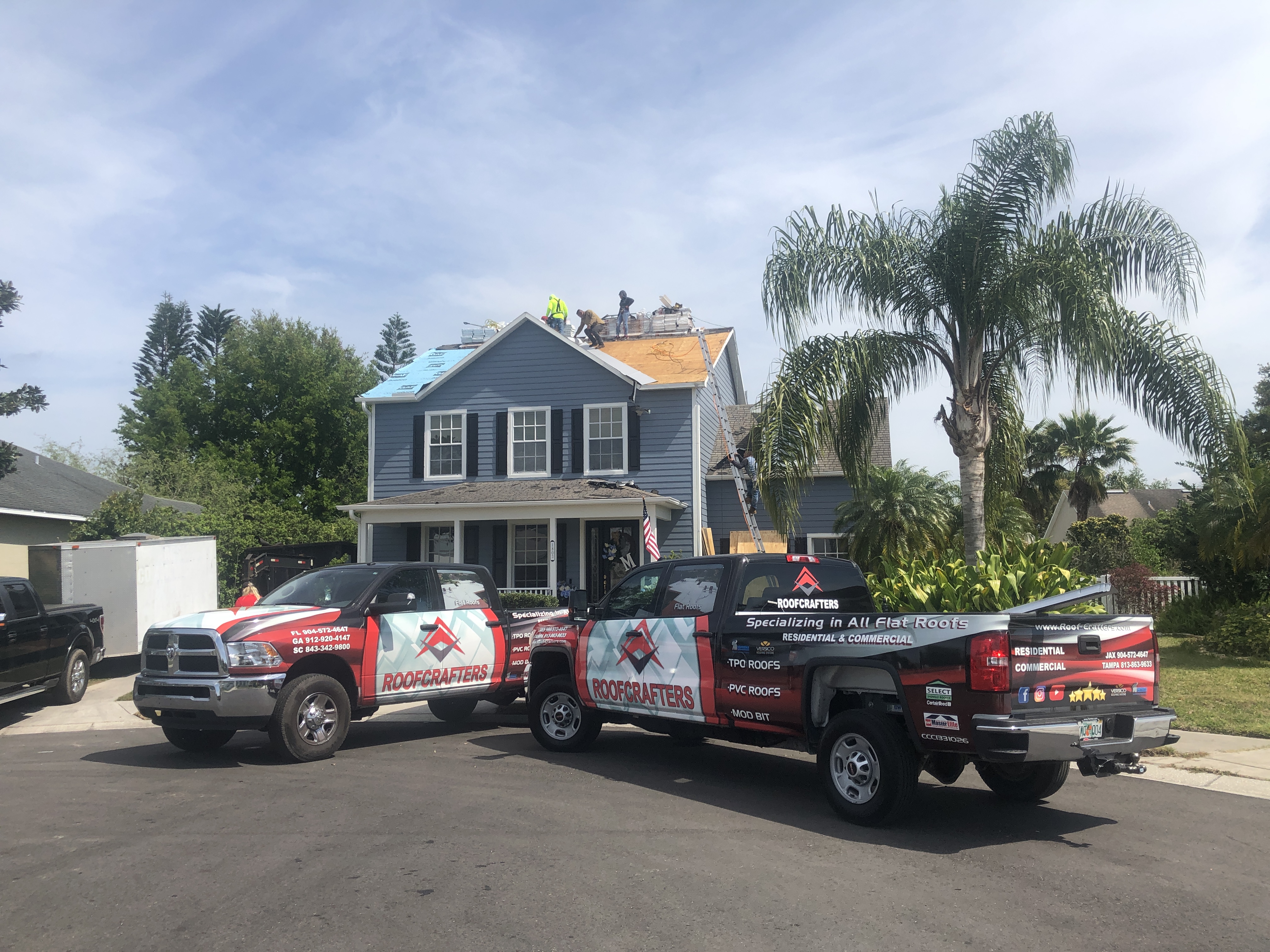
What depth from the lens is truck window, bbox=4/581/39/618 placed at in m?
11.8

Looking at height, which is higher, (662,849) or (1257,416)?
(1257,416)

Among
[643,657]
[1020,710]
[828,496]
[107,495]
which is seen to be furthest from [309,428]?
[1020,710]

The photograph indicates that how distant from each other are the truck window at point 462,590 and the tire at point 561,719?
1.52 meters

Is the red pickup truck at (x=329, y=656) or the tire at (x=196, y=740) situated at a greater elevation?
the red pickup truck at (x=329, y=656)

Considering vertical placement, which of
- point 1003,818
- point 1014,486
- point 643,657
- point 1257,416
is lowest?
point 1003,818

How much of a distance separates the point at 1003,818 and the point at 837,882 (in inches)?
81.6

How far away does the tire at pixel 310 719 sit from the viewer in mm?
8484

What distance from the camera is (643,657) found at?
8.25 m

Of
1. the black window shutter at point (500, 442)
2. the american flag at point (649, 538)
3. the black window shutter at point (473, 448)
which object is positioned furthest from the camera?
the black window shutter at point (473, 448)

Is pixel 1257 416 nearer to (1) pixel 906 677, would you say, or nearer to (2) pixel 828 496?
(2) pixel 828 496

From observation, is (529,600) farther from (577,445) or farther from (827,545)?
(827,545)

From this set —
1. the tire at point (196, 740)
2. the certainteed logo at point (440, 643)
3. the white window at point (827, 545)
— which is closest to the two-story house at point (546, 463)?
the white window at point (827, 545)

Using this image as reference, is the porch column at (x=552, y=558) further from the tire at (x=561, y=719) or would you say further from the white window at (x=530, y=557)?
the tire at (x=561, y=719)

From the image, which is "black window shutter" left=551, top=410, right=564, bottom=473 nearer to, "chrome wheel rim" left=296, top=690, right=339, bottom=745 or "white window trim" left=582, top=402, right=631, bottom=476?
"white window trim" left=582, top=402, right=631, bottom=476
